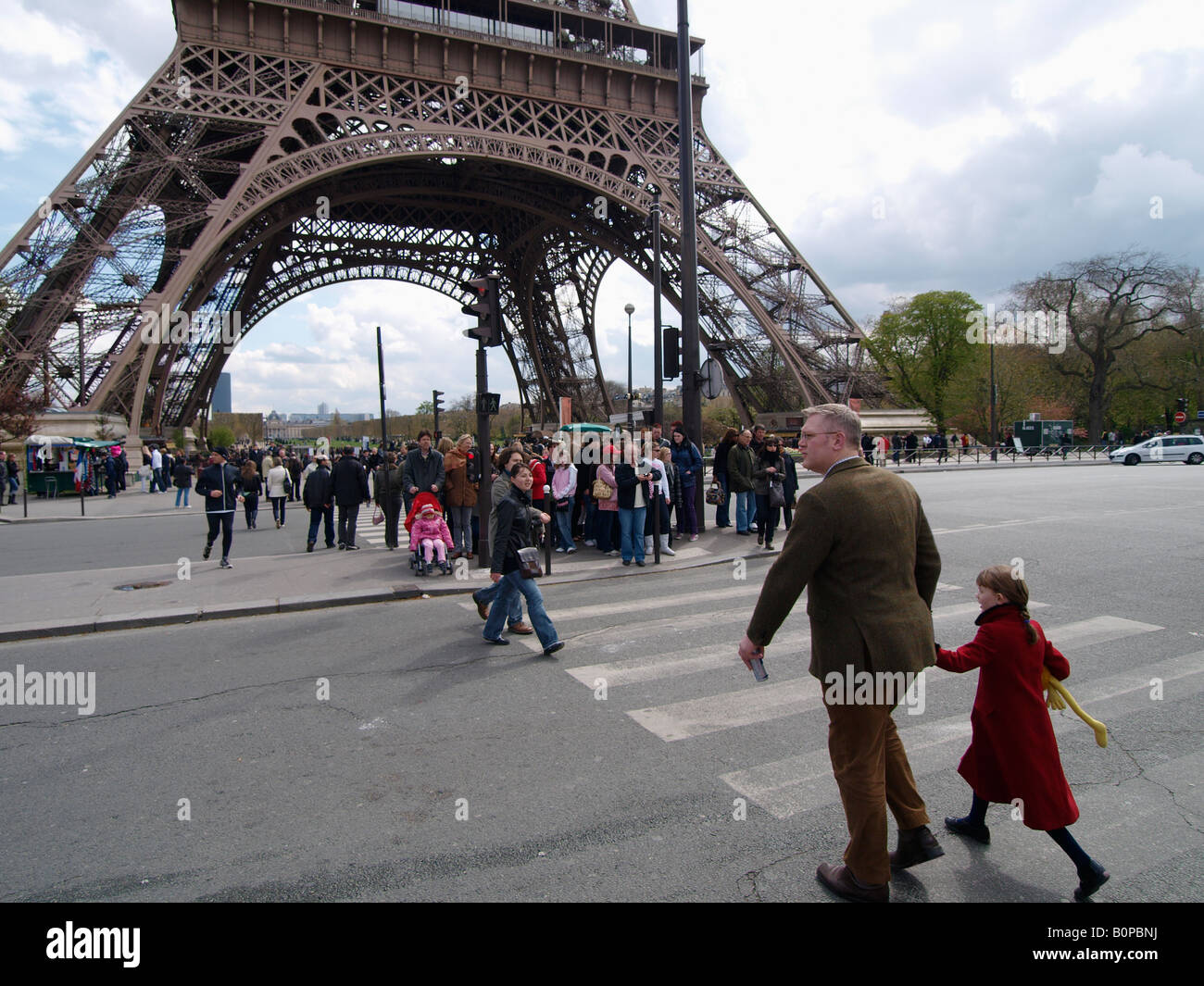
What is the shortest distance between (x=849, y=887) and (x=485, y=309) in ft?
29.6

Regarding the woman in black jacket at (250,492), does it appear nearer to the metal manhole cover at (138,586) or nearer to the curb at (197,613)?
the metal manhole cover at (138,586)

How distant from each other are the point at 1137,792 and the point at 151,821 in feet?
15.8

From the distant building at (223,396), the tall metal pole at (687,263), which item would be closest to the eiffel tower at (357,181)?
the tall metal pole at (687,263)

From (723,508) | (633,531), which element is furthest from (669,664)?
(723,508)

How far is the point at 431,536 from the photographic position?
33.0ft

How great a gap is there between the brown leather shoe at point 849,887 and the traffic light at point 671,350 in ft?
33.2

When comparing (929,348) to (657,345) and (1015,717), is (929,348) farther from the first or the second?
(1015,717)

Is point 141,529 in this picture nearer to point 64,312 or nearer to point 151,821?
point 64,312

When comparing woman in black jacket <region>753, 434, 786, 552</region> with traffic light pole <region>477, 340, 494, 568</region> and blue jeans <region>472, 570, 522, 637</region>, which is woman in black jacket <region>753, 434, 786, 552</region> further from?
blue jeans <region>472, 570, 522, 637</region>

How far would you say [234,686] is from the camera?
5.63m

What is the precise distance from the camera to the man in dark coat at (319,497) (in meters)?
12.8

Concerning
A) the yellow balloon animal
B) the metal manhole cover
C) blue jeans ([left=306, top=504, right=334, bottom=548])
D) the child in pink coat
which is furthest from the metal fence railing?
the yellow balloon animal

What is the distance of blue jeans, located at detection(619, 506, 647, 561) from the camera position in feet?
35.2

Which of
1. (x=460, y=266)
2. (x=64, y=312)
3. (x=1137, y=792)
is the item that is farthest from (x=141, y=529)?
(x=460, y=266)
